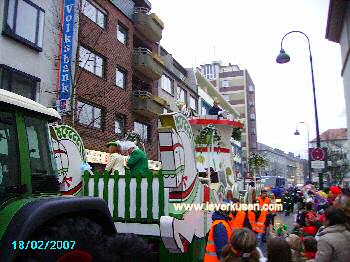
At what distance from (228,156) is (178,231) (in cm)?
772

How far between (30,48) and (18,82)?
1793 mm

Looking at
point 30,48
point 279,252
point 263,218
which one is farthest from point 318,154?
point 30,48

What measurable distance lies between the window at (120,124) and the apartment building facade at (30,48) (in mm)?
6788

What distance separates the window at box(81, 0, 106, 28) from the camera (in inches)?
832

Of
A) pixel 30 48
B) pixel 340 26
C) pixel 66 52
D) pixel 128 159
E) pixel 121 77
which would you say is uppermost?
pixel 340 26

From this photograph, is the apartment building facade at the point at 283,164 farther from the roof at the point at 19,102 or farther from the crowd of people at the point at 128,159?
the roof at the point at 19,102

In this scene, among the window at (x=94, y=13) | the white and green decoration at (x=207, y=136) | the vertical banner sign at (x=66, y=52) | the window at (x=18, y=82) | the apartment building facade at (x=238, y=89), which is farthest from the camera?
the apartment building facade at (x=238, y=89)

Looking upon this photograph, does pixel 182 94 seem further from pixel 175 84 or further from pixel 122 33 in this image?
pixel 122 33

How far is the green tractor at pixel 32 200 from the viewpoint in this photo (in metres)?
2.70

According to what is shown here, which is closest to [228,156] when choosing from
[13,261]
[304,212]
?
[304,212]

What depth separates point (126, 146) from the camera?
261 inches
